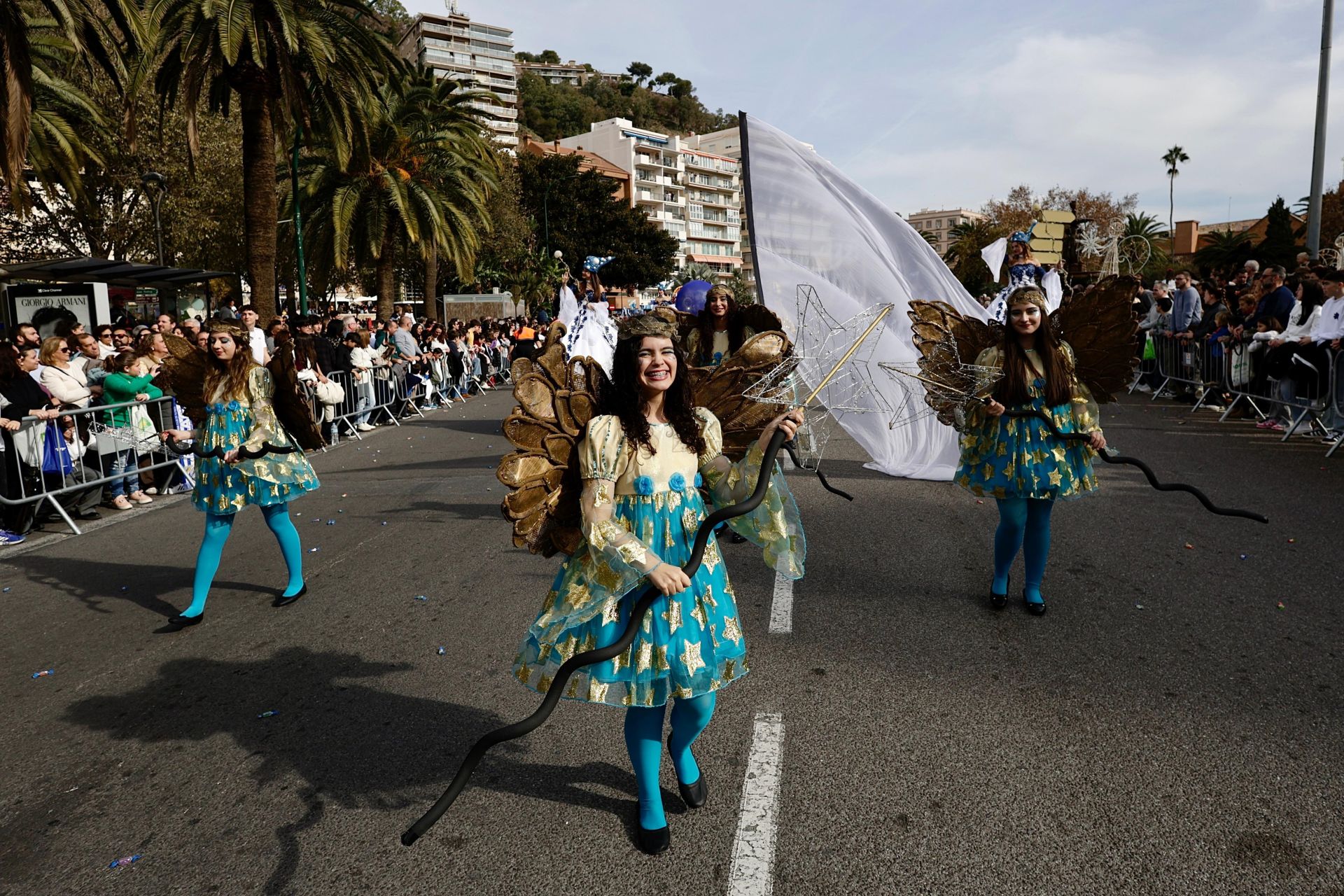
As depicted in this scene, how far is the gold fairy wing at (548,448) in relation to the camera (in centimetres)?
295

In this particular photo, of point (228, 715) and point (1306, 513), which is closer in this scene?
point (228, 715)

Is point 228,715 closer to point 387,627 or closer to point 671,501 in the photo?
point 387,627

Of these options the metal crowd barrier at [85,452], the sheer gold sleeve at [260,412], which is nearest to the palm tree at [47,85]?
the metal crowd barrier at [85,452]

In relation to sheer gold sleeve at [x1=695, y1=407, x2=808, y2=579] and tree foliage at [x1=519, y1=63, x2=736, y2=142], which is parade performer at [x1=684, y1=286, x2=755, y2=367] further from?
tree foliage at [x1=519, y1=63, x2=736, y2=142]

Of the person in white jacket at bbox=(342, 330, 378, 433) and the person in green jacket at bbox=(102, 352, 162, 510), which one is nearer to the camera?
the person in green jacket at bbox=(102, 352, 162, 510)

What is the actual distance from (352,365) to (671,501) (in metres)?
12.4

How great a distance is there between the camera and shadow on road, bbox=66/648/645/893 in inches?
127

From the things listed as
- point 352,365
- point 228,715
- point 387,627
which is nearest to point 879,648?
point 387,627

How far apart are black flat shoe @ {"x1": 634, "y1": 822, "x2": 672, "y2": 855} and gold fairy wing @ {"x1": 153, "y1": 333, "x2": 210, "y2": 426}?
407cm

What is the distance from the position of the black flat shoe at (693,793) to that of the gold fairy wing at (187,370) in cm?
399

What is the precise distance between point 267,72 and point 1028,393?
1517cm

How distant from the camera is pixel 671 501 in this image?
2.87 m

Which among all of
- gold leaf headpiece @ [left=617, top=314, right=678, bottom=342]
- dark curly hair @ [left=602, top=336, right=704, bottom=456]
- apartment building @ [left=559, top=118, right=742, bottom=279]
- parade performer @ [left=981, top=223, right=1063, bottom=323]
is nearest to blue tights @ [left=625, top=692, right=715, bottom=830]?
dark curly hair @ [left=602, top=336, right=704, bottom=456]

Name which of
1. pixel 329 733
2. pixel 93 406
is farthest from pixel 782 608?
pixel 93 406
